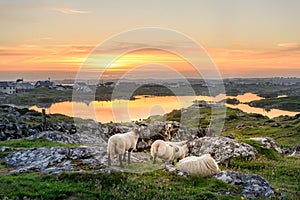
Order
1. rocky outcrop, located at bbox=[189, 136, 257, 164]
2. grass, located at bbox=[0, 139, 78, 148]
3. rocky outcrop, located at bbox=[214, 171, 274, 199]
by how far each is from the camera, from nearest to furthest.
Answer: rocky outcrop, located at bbox=[214, 171, 274, 199]
rocky outcrop, located at bbox=[189, 136, 257, 164]
grass, located at bbox=[0, 139, 78, 148]

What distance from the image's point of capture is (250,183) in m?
12.8

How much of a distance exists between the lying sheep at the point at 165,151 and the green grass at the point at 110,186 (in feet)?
14.3

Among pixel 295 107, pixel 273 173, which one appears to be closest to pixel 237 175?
pixel 273 173

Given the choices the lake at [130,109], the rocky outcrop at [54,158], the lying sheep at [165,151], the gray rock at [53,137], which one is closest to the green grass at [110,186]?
the rocky outcrop at [54,158]

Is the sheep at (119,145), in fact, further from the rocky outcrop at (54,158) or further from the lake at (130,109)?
the lake at (130,109)

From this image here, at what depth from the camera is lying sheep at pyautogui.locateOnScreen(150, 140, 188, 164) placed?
17.9 m

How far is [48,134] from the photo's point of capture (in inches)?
1009

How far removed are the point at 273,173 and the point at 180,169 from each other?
5445mm

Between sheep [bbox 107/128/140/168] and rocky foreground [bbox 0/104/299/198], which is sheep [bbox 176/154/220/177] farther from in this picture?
sheep [bbox 107/128/140/168]

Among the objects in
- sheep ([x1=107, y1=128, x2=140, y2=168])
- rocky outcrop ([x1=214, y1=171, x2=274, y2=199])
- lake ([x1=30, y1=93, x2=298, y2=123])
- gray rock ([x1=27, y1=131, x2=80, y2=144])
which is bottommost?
lake ([x1=30, y1=93, x2=298, y2=123])

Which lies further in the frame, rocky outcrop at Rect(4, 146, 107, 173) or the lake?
the lake

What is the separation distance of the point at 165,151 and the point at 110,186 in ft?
21.8

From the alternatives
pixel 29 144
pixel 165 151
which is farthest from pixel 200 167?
pixel 29 144

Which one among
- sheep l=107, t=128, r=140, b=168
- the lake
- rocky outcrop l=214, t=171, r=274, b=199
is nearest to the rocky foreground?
rocky outcrop l=214, t=171, r=274, b=199
